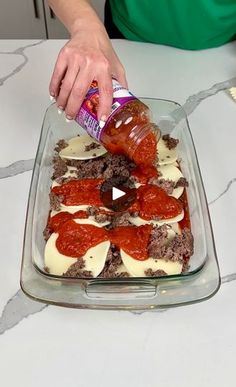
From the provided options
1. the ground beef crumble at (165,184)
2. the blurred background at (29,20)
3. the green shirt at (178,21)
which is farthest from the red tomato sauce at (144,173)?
the blurred background at (29,20)

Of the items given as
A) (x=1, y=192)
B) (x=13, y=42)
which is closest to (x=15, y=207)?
(x=1, y=192)

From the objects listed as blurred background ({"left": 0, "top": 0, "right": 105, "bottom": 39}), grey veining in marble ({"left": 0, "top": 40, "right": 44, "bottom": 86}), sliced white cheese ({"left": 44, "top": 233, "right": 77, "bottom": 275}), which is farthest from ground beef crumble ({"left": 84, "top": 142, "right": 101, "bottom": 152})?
blurred background ({"left": 0, "top": 0, "right": 105, "bottom": 39})

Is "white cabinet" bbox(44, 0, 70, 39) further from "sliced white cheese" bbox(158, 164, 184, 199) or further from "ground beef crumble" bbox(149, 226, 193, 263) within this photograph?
"ground beef crumble" bbox(149, 226, 193, 263)

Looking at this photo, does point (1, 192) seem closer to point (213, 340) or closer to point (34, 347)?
point (34, 347)

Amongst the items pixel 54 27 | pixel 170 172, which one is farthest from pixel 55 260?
pixel 54 27

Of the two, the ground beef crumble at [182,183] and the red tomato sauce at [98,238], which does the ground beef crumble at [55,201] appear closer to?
the red tomato sauce at [98,238]
